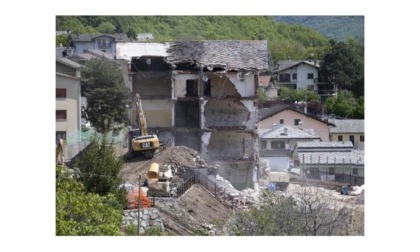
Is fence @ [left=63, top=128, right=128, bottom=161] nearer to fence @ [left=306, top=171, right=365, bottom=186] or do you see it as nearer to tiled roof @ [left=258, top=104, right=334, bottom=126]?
tiled roof @ [left=258, top=104, right=334, bottom=126]

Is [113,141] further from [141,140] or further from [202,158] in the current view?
[202,158]

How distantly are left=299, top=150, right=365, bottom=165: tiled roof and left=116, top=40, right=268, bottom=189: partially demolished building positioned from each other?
465 millimetres

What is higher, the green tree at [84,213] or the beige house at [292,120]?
the beige house at [292,120]

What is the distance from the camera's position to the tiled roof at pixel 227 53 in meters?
8.65

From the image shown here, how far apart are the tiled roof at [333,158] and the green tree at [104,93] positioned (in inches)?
66.3

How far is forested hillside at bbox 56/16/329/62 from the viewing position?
819 cm

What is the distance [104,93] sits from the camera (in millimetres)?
8578

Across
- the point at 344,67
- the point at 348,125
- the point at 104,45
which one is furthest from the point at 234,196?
the point at 104,45

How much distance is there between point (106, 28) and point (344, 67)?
85.7 inches

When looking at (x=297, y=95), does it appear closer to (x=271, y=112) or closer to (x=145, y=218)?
(x=271, y=112)

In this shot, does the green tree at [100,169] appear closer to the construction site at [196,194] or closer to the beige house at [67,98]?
the construction site at [196,194]

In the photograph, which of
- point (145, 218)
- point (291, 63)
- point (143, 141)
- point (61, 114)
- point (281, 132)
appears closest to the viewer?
point (145, 218)

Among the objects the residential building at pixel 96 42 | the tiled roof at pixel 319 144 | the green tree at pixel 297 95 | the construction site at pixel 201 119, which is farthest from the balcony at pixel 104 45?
the tiled roof at pixel 319 144

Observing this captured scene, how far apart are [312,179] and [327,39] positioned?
1.36m
